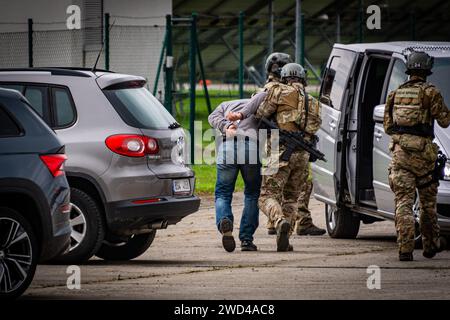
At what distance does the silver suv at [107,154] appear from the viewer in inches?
496

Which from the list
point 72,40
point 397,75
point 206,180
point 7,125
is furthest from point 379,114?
point 72,40

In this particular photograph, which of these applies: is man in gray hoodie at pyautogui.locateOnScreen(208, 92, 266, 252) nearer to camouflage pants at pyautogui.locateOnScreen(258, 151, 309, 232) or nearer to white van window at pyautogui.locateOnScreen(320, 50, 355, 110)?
camouflage pants at pyautogui.locateOnScreen(258, 151, 309, 232)

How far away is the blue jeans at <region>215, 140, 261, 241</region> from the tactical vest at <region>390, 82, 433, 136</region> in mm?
1572

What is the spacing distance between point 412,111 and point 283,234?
67.8 inches

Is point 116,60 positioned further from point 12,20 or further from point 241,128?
point 241,128

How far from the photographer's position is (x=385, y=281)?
11516 millimetres

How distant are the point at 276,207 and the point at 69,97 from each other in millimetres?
2390

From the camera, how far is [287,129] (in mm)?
14273

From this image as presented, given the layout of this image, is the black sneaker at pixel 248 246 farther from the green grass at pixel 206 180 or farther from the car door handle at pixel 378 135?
the green grass at pixel 206 180

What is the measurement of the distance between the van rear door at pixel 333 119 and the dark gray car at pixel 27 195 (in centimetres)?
500

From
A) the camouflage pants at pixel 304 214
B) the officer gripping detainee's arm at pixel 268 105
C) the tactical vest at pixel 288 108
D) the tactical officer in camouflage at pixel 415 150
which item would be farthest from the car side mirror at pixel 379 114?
the camouflage pants at pixel 304 214
